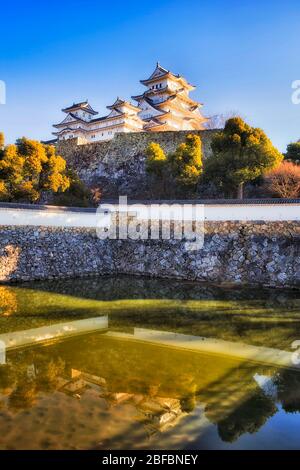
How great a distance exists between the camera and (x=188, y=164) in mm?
18281

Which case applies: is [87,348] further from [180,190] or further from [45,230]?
[180,190]

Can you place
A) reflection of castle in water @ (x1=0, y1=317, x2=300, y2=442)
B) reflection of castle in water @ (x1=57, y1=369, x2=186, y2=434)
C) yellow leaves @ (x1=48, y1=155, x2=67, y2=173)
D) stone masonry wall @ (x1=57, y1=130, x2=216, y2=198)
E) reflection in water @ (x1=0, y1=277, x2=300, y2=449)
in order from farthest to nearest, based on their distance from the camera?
stone masonry wall @ (x1=57, y1=130, x2=216, y2=198) → yellow leaves @ (x1=48, y1=155, x2=67, y2=173) → reflection of castle in water @ (x1=0, y1=317, x2=300, y2=442) → reflection of castle in water @ (x1=57, y1=369, x2=186, y2=434) → reflection in water @ (x1=0, y1=277, x2=300, y2=449)

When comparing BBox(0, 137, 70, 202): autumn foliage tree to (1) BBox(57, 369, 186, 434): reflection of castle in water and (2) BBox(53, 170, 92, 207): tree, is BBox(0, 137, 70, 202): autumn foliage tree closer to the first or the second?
(2) BBox(53, 170, 92, 207): tree

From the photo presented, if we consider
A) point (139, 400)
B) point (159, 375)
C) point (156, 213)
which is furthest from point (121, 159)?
point (139, 400)

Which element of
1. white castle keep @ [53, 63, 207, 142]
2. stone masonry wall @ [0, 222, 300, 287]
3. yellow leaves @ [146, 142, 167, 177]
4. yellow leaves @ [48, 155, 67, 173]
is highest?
white castle keep @ [53, 63, 207, 142]

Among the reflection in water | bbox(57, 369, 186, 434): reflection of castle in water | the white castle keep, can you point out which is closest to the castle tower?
the white castle keep

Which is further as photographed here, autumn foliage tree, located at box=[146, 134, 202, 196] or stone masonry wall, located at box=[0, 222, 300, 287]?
autumn foliage tree, located at box=[146, 134, 202, 196]

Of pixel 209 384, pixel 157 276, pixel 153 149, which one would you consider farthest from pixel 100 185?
pixel 209 384

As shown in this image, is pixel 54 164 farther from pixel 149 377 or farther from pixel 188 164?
pixel 149 377

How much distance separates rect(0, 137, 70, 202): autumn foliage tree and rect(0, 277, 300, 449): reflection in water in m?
7.26

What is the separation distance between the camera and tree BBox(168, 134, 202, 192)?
59.6 feet

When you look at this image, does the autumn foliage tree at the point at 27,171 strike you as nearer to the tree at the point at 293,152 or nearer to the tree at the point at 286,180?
the tree at the point at 286,180

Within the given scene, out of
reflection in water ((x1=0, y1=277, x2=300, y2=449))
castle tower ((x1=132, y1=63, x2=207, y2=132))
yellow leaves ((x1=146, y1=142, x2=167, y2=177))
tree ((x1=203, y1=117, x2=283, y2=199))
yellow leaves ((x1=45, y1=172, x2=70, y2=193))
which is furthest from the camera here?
castle tower ((x1=132, y1=63, x2=207, y2=132))

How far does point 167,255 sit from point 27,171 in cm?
715
